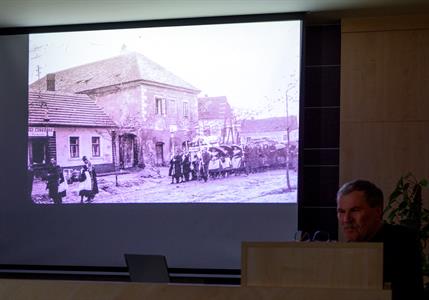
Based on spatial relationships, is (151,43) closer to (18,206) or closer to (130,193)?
(130,193)

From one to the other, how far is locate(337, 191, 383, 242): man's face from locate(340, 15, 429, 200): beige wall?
332 centimetres

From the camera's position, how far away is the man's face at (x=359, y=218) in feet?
7.69

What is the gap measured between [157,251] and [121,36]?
7.03 ft

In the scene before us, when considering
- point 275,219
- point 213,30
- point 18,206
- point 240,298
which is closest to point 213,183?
point 275,219

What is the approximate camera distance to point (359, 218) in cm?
235

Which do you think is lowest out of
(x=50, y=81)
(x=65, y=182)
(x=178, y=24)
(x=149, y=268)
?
(x=149, y=268)

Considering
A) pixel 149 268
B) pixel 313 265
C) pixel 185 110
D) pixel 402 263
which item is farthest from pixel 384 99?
pixel 313 265

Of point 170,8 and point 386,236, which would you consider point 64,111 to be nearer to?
point 170,8

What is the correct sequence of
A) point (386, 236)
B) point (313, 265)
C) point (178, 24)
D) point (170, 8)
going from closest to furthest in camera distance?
point (313, 265)
point (386, 236)
point (170, 8)
point (178, 24)

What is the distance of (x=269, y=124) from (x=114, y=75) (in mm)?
1621

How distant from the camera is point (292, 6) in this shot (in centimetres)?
541

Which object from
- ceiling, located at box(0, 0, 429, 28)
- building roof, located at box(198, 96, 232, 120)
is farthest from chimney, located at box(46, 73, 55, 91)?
building roof, located at box(198, 96, 232, 120)

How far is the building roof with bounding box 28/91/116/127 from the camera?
6.03m

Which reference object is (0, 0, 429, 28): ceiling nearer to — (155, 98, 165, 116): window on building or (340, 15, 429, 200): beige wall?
(340, 15, 429, 200): beige wall
